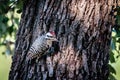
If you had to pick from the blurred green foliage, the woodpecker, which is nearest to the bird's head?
the woodpecker

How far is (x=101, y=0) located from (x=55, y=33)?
366 mm

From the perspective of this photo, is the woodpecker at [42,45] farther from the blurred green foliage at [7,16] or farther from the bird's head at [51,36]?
the blurred green foliage at [7,16]

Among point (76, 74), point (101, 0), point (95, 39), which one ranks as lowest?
point (76, 74)

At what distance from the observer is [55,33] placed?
3547 mm

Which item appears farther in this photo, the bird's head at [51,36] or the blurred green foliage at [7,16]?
the blurred green foliage at [7,16]

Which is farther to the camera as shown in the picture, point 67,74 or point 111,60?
point 111,60

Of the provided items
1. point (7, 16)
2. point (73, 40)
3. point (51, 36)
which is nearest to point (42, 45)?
point (51, 36)

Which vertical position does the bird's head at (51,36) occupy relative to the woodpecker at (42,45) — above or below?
above

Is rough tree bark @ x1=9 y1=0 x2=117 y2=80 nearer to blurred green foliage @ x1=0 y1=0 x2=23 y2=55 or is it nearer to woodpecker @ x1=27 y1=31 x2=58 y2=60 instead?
woodpecker @ x1=27 y1=31 x2=58 y2=60

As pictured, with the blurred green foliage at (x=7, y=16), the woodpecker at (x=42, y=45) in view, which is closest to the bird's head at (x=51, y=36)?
the woodpecker at (x=42, y=45)

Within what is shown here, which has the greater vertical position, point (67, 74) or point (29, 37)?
point (29, 37)

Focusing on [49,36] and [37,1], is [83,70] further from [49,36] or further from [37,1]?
[37,1]

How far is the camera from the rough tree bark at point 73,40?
11.5 ft

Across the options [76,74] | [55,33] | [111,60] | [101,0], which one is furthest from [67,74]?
[111,60]
